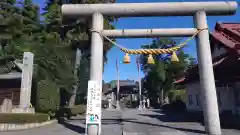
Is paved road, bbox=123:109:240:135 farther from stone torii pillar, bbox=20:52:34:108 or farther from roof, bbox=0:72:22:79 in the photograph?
roof, bbox=0:72:22:79

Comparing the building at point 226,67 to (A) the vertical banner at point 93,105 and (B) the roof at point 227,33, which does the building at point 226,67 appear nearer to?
(B) the roof at point 227,33

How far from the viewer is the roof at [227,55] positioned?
42.7 ft

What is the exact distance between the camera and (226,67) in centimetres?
1433

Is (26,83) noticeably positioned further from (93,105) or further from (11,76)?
(93,105)

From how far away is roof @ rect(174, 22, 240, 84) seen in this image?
512 inches

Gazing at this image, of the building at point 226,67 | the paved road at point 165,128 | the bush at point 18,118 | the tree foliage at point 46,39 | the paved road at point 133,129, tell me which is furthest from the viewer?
the tree foliage at point 46,39

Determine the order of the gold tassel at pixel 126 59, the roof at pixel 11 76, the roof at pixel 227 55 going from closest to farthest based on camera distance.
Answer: the gold tassel at pixel 126 59 → the roof at pixel 227 55 → the roof at pixel 11 76

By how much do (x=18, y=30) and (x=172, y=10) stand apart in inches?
644

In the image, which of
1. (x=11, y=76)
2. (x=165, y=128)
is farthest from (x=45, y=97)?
(x=11, y=76)

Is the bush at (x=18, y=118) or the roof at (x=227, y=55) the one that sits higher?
the roof at (x=227, y=55)

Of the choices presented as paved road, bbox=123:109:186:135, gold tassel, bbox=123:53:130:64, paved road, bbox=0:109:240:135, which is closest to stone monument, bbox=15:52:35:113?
paved road, bbox=0:109:240:135

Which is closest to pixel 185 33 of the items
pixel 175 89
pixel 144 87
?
pixel 175 89

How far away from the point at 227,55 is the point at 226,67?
0.74 m

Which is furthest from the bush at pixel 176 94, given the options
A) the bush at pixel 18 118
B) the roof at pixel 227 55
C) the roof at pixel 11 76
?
the bush at pixel 18 118
